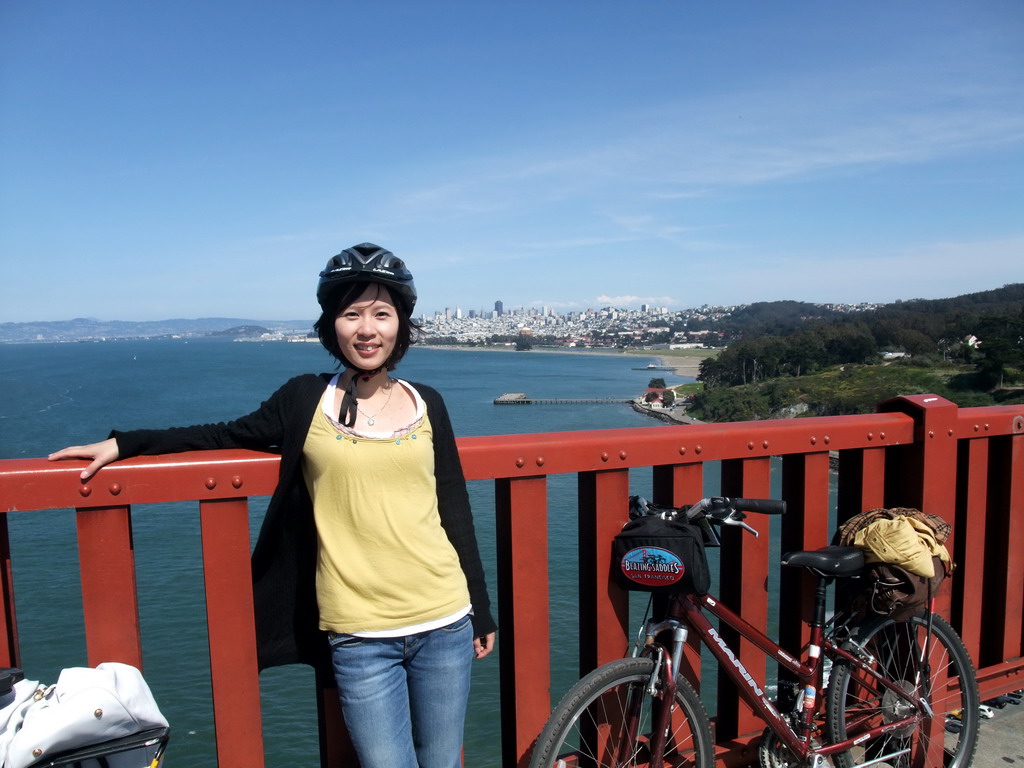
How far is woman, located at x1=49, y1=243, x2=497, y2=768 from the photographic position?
76.8 inches

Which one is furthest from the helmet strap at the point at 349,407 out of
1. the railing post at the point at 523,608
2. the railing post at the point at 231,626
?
the railing post at the point at 523,608

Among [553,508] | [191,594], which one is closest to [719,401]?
[553,508]

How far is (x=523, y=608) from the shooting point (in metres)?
2.37

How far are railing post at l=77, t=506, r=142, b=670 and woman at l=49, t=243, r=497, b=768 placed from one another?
160 millimetres

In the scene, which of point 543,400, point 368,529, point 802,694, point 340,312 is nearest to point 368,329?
point 340,312

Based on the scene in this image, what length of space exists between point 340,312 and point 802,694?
1913mm

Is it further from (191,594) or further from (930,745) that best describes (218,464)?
(191,594)

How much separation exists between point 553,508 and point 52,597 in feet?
67.1

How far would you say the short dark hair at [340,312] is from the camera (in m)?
2.09

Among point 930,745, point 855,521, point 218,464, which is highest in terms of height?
point 218,464

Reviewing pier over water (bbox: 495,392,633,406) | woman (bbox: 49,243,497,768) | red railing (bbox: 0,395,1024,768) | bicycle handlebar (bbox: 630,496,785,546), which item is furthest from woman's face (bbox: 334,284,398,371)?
pier over water (bbox: 495,392,633,406)

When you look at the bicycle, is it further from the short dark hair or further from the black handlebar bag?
the short dark hair

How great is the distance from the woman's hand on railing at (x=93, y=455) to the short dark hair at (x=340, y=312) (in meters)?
0.56

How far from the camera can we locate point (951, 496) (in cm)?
308
